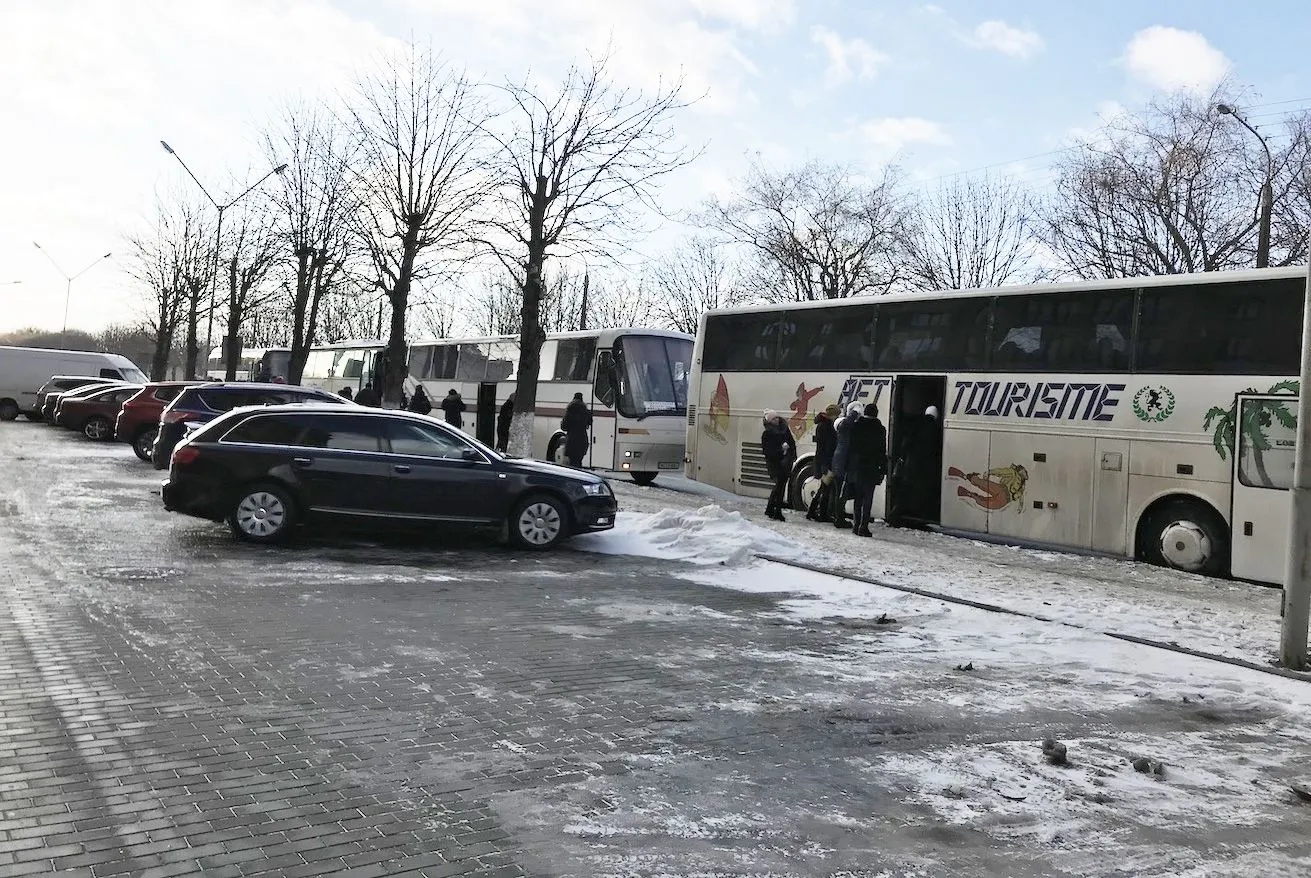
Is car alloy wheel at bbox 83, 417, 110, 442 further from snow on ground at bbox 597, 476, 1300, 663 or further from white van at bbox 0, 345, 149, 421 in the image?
snow on ground at bbox 597, 476, 1300, 663

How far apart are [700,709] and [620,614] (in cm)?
278

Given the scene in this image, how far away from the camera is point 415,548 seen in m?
12.2

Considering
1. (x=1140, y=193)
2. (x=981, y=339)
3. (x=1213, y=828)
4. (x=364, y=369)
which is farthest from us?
(x=364, y=369)

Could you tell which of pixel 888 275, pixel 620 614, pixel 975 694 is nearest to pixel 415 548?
pixel 620 614

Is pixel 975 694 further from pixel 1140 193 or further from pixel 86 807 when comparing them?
pixel 1140 193

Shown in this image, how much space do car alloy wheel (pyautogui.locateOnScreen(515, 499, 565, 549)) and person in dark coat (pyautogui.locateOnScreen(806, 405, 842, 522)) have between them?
5358 mm

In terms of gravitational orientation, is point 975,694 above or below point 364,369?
below

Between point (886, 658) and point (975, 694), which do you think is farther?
point (886, 658)

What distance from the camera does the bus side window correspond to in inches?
940

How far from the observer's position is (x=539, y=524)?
12.4m

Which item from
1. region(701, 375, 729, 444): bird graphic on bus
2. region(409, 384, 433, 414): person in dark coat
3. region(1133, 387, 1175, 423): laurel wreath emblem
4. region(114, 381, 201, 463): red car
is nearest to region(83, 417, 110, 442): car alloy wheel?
region(114, 381, 201, 463): red car

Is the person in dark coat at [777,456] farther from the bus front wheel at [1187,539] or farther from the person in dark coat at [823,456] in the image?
the bus front wheel at [1187,539]

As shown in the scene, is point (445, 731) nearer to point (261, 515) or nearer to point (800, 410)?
point (261, 515)

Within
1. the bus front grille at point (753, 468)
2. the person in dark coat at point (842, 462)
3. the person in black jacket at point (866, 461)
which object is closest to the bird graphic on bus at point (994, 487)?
the person in black jacket at point (866, 461)
